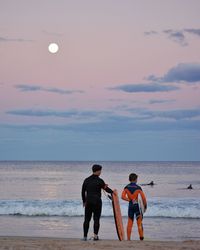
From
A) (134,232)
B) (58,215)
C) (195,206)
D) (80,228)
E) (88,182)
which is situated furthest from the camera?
(195,206)

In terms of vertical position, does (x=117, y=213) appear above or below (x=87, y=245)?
above

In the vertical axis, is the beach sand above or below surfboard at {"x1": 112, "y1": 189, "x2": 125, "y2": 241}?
below

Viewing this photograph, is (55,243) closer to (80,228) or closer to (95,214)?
(95,214)

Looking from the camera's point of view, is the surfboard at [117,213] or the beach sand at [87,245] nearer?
the beach sand at [87,245]

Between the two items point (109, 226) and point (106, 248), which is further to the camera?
point (109, 226)

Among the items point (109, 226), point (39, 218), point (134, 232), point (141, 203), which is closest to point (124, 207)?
point (39, 218)

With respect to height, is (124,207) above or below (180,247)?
above

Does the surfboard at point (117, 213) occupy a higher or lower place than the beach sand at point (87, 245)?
higher

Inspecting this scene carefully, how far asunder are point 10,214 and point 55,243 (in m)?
12.4

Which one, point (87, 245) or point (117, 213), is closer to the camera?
point (87, 245)

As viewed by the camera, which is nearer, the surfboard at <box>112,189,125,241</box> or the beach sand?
the beach sand

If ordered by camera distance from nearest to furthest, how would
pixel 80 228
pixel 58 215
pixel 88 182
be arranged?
pixel 88 182, pixel 80 228, pixel 58 215

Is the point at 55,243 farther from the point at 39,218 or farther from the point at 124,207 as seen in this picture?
the point at 124,207

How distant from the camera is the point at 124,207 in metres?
25.9
